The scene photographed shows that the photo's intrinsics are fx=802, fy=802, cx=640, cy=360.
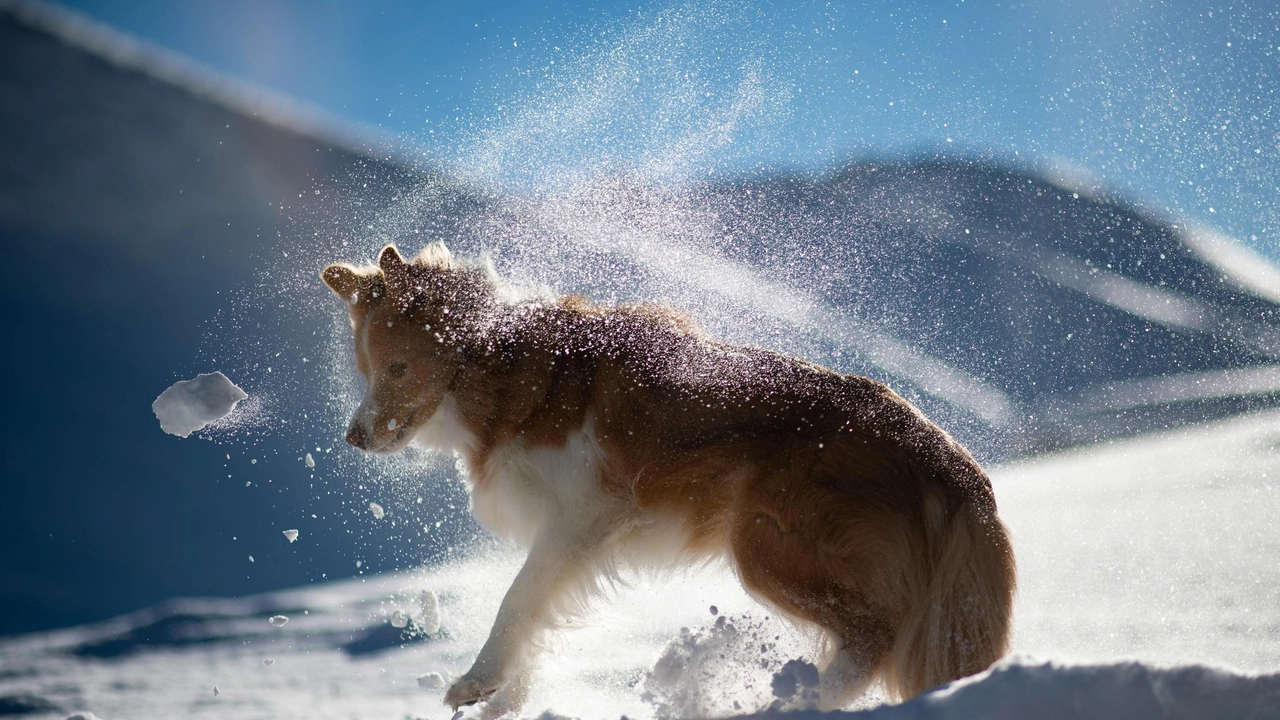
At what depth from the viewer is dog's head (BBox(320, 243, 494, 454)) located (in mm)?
4043

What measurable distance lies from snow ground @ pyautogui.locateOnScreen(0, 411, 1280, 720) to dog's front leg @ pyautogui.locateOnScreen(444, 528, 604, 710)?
0.25 metres

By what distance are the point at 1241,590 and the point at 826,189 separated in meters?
9.07

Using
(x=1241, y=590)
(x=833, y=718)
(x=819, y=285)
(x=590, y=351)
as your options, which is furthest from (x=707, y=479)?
(x=819, y=285)

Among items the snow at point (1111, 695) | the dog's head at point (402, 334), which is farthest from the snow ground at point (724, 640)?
the dog's head at point (402, 334)

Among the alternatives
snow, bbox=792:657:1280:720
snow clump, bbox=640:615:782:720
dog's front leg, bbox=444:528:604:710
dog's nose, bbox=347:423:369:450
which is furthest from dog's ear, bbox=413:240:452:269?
snow, bbox=792:657:1280:720

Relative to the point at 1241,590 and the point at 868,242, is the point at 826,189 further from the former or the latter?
the point at 1241,590

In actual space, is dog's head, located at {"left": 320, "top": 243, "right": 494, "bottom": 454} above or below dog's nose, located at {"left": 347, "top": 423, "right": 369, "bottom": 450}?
above

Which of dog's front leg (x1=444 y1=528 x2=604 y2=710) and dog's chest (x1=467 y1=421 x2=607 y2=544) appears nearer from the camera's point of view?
dog's front leg (x1=444 y1=528 x2=604 y2=710)

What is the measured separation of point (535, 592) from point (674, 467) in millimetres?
881

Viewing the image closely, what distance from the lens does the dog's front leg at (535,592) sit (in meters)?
3.66

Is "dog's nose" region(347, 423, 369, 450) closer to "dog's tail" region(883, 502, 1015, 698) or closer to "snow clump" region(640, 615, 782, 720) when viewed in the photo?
"snow clump" region(640, 615, 782, 720)

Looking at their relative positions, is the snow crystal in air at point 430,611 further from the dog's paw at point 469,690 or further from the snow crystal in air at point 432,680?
the dog's paw at point 469,690

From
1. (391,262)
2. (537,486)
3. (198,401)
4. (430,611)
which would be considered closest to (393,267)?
(391,262)

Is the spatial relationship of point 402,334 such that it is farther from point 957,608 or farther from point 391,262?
point 957,608
